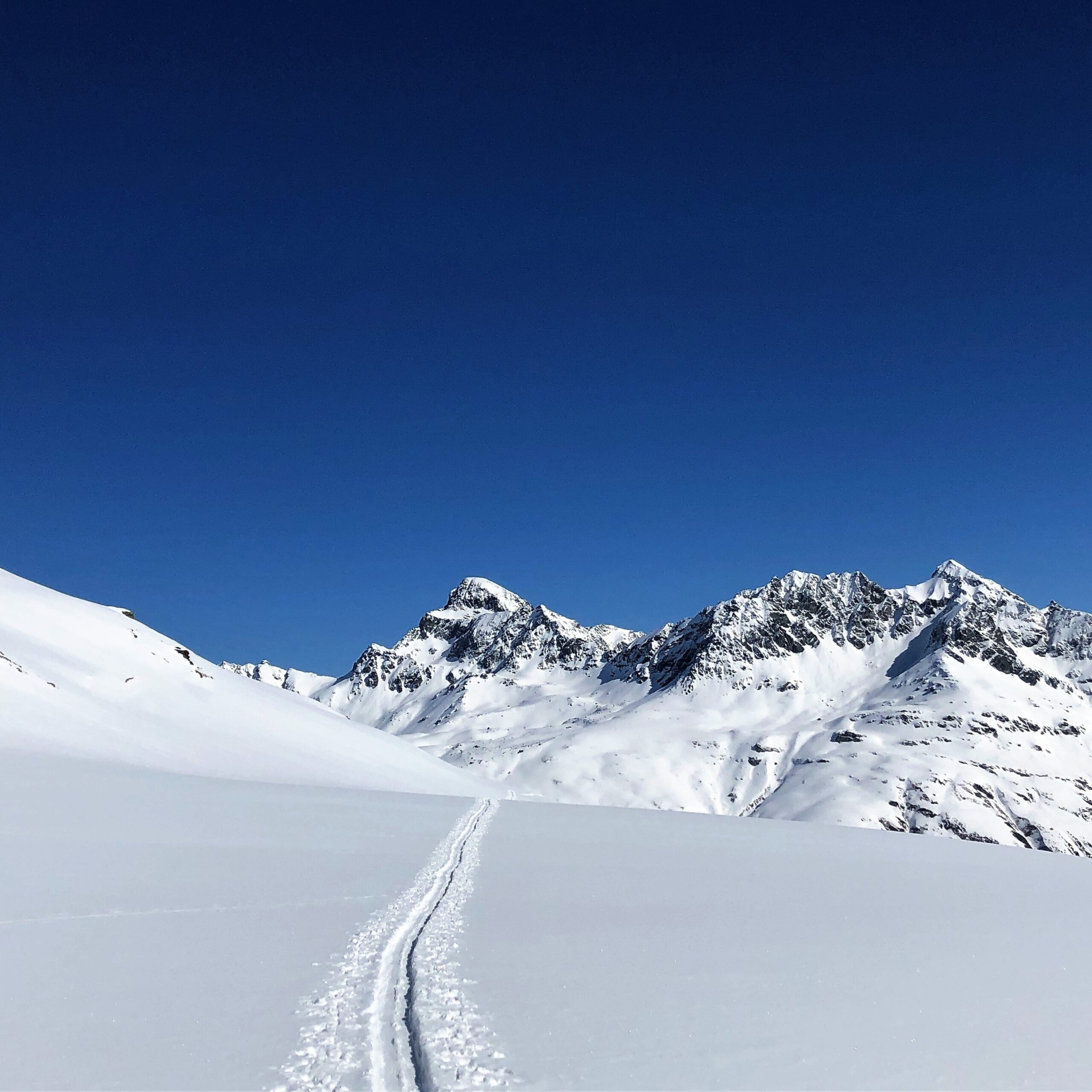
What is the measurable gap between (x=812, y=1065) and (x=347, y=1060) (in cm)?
531

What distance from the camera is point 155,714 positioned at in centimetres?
6600

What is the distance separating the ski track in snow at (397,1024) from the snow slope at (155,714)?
41.4 metres

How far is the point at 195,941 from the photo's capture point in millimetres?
13727

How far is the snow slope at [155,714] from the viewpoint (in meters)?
54.2

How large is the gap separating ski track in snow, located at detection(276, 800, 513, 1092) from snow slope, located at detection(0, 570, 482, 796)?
41380 mm

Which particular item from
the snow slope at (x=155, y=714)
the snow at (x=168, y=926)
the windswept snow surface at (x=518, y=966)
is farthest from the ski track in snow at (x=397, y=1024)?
the snow slope at (x=155, y=714)

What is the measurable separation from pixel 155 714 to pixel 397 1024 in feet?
212

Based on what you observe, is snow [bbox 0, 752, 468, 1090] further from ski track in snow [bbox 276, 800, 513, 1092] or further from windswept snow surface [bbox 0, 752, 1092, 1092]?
ski track in snow [bbox 276, 800, 513, 1092]

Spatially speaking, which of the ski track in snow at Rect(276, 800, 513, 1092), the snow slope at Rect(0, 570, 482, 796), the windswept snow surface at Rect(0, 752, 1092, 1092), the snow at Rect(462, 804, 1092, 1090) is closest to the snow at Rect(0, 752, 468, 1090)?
the windswept snow surface at Rect(0, 752, 1092, 1092)

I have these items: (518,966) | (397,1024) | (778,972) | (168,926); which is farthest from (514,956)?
(168,926)

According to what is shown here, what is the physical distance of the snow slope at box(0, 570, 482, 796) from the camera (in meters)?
54.2

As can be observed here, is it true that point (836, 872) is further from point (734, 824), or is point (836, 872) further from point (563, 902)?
point (734, 824)

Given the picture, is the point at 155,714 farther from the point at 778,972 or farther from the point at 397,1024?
the point at 778,972

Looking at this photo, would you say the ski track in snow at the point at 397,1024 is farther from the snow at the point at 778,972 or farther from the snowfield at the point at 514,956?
the snow at the point at 778,972
